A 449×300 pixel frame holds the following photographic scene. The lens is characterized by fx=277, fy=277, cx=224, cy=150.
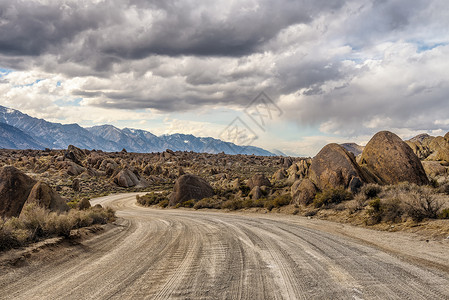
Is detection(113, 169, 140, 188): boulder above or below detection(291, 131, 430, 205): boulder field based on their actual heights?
below

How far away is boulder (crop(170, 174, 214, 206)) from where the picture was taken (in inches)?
1287

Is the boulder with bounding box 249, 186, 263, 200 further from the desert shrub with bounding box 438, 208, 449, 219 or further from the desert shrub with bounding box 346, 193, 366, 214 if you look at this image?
the desert shrub with bounding box 438, 208, 449, 219

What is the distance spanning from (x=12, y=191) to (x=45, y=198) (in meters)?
1.88

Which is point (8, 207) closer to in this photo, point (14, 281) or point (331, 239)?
point (14, 281)

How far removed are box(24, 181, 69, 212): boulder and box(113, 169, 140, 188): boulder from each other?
51172mm

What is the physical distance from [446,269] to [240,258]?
4.90 metres

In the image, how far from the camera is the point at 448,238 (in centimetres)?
911

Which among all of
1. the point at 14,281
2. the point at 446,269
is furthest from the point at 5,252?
A: the point at 446,269

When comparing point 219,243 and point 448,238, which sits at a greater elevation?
point 448,238

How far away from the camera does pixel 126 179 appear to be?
2584 inches

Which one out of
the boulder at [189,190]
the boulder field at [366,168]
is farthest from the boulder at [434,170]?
the boulder at [189,190]

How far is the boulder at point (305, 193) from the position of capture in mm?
20462

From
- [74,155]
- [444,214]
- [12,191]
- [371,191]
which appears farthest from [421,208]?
[74,155]

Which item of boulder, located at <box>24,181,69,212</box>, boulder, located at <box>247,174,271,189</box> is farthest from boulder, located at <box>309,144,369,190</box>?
boulder, located at <box>24,181,69,212</box>
